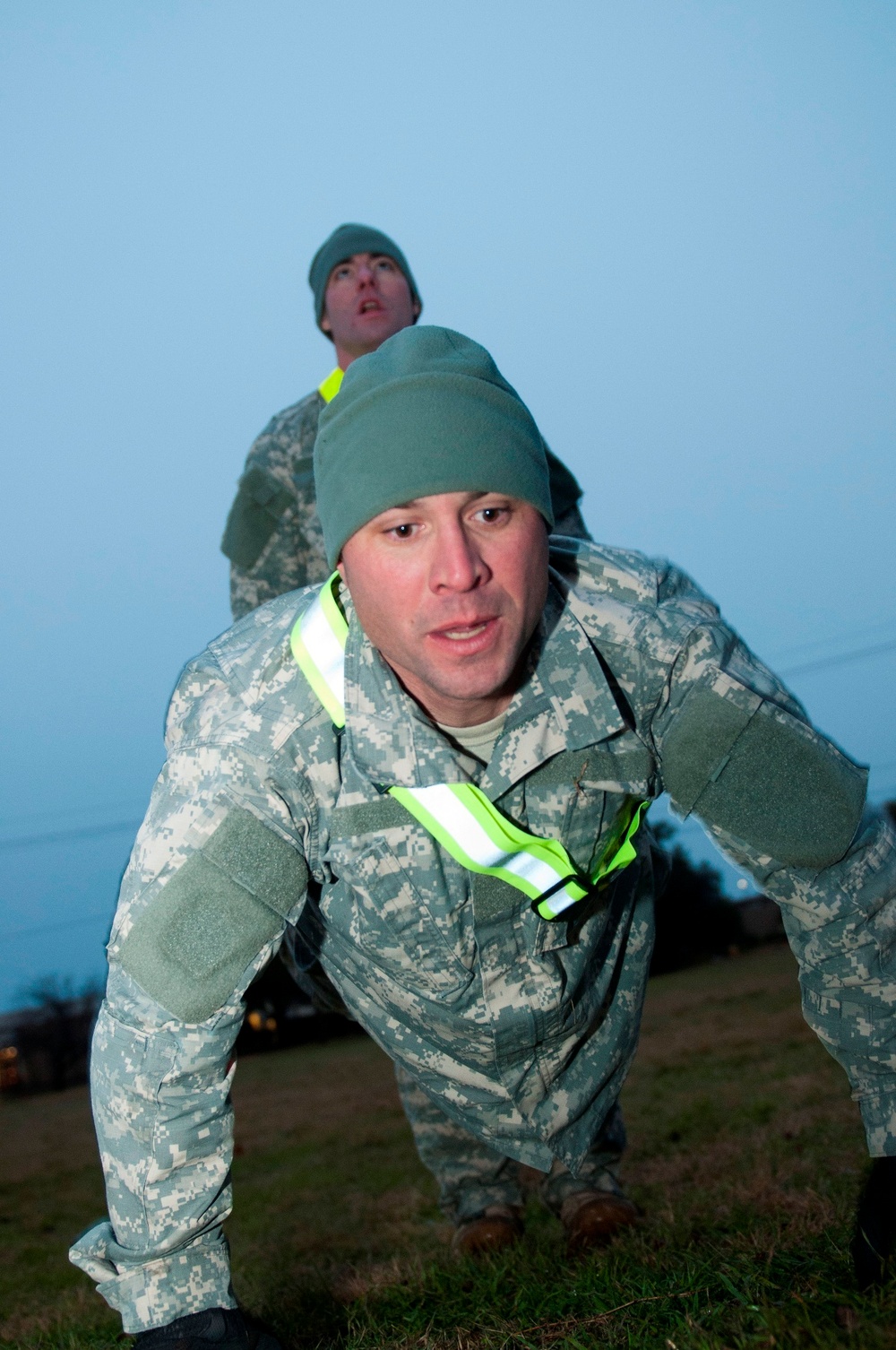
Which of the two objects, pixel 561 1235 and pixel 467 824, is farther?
pixel 561 1235

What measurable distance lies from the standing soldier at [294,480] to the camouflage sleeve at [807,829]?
2356 millimetres

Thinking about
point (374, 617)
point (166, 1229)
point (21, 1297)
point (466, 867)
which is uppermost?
point (374, 617)

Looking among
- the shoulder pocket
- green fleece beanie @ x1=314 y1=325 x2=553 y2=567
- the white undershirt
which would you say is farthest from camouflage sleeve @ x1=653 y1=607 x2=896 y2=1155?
the shoulder pocket

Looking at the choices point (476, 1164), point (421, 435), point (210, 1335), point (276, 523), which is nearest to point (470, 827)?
point (421, 435)

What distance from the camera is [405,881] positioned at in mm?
2586

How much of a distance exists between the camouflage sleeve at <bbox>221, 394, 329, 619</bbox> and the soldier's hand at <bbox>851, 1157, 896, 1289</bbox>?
2.92m

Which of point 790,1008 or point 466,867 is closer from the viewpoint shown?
point 466,867

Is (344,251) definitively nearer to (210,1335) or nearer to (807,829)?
(807,829)

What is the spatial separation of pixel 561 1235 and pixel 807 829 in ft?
6.71

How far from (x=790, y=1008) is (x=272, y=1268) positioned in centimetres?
802

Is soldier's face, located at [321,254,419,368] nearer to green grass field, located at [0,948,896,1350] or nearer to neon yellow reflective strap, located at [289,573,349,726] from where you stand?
neon yellow reflective strap, located at [289,573,349,726]

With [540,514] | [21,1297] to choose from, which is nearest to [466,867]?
[540,514]

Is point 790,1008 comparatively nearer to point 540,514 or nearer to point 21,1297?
point 21,1297

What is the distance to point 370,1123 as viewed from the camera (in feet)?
30.1
